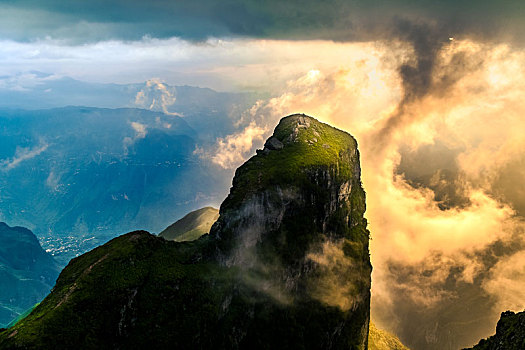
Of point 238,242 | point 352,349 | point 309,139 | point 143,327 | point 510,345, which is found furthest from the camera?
point 309,139

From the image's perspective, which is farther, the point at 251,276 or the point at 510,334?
the point at 251,276

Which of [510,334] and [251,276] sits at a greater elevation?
[251,276]

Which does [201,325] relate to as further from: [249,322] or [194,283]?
[249,322]

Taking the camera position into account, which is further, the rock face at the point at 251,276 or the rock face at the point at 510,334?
the rock face at the point at 251,276

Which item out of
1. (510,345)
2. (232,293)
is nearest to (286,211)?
(232,293)
